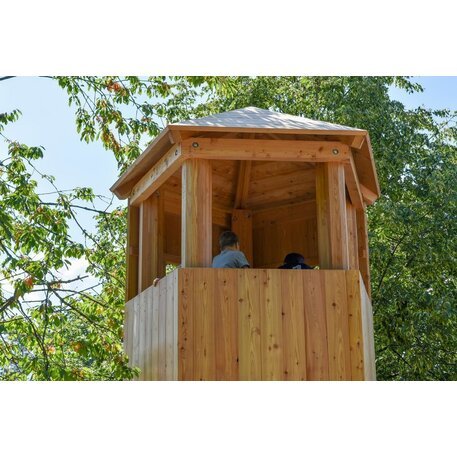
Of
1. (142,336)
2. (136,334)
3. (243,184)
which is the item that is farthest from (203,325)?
(243,184)

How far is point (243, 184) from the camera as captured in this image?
34.3 feet

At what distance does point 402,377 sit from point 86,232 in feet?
24.1

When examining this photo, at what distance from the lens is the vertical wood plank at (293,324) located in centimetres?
701

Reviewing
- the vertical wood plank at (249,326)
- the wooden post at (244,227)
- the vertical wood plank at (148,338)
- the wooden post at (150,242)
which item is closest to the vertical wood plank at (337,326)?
the vertical wood plank at (249,326)

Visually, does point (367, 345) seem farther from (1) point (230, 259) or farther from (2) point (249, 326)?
(1) point (230, 259)

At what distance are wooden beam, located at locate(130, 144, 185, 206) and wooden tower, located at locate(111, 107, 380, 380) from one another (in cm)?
2

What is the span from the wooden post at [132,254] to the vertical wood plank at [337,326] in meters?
2.76

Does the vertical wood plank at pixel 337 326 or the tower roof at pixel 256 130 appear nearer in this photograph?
the vertical wood plank at pixel 337 326

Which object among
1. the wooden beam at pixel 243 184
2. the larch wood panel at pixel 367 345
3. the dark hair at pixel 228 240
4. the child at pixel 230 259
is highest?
the wooden beam at pixel 243 184

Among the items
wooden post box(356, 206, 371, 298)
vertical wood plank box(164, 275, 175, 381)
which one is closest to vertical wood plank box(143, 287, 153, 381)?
vertical wood plank box(164, 275, 175, 381)

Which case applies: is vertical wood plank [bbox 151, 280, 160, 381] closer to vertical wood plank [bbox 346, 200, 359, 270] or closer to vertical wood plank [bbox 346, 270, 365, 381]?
vertical wood plank [bbox 346, 270, 365, 381]

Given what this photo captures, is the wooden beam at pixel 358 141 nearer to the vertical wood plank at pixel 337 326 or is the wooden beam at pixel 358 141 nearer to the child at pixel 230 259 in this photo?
the vertical wood plank at pixel 337 326

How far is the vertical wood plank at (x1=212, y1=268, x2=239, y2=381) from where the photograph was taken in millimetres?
6957

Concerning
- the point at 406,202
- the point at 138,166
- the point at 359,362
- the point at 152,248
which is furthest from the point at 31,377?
the point at 406,202
